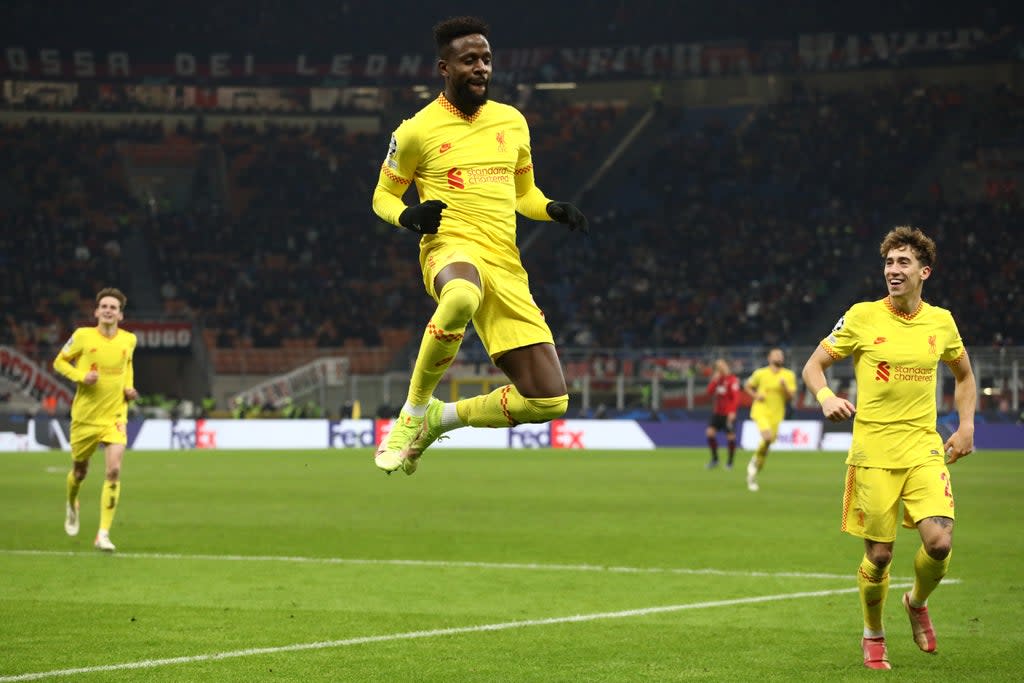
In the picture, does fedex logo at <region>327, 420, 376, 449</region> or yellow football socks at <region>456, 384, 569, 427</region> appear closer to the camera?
yellow football socks at <region>456, 384, 569, 427</region>

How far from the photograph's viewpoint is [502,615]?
11016 mm

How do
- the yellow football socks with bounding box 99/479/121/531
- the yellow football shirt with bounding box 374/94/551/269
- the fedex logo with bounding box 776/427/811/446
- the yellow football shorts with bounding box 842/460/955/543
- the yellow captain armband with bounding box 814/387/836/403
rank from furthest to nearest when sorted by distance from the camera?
1. the fedex logo with bounding box 776/427/811/446
2. the yellow football socks with bounding box 99/479/121/531
3. the yellow football shorts with bounding box 842/460/955/543
4. the yellow captain armband with bounding box 814/387/836/403
5. the yellow football shirt with bounding box 374/94/551/269

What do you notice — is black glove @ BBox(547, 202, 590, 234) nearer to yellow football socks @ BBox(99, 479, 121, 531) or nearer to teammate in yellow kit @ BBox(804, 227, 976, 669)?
teammate in yellow kit @ BBox(804, 227, 976, 669)

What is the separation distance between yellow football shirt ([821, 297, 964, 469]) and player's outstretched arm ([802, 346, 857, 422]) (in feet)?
0.26

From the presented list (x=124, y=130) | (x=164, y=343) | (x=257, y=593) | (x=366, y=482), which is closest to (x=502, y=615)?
(x=257, y=593)

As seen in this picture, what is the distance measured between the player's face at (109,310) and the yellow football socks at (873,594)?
9157 mm

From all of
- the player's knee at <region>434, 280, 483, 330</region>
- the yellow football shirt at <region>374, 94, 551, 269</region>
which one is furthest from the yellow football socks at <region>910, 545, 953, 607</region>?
the player's knee at <region>434, 280, 483, 330</region>

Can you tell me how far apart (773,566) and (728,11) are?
46087mm

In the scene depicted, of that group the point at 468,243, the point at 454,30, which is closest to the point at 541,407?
the point at 468,243

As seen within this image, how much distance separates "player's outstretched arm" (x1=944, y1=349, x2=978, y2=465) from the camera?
356 inches

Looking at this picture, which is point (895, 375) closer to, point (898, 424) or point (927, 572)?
point (898, 424)

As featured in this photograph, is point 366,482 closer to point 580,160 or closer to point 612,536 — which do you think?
point 612,536

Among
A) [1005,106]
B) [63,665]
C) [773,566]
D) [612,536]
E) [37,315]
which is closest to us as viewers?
[63,665]

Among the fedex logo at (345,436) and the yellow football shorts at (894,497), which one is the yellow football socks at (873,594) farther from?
the fedex logo at (345,436)
